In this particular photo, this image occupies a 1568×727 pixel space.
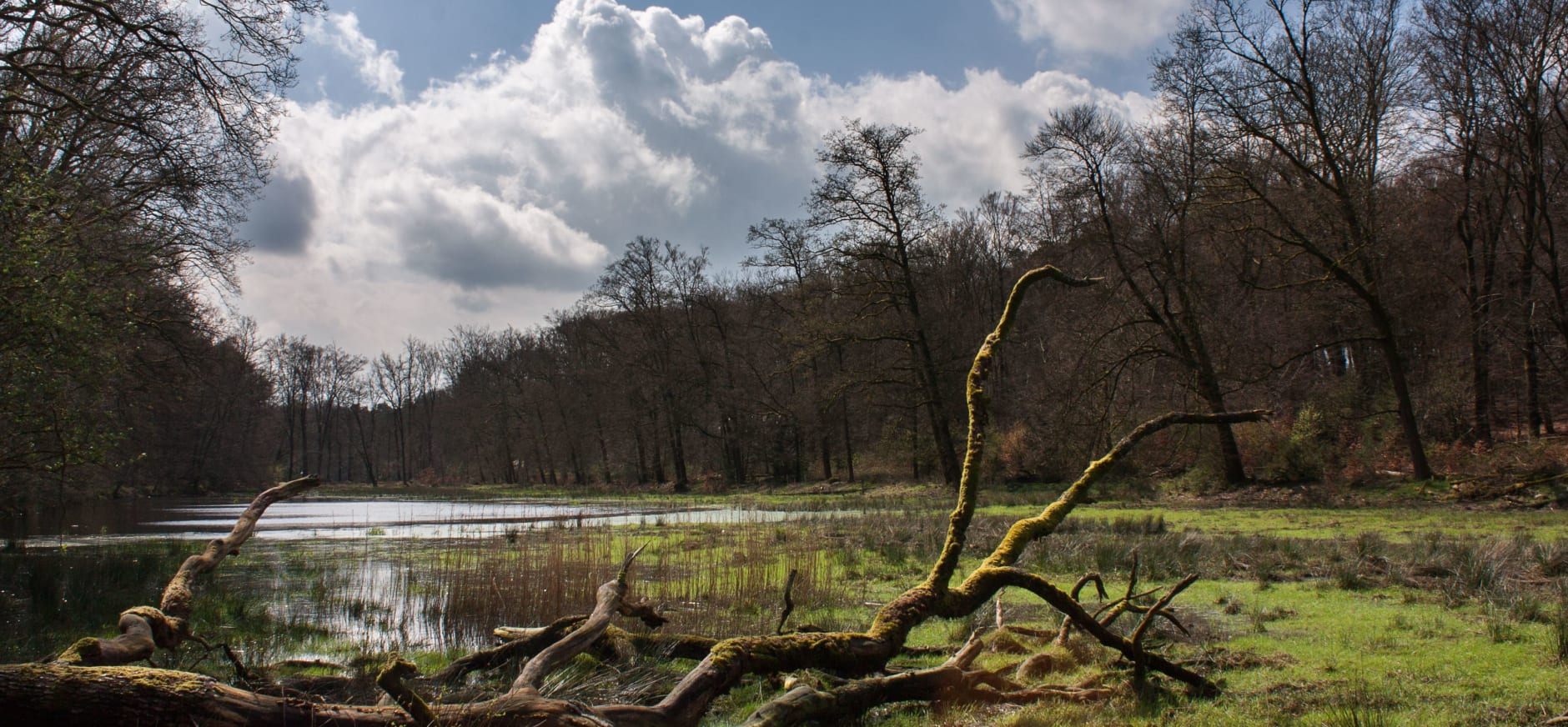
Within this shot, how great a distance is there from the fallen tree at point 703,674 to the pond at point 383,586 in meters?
2.41

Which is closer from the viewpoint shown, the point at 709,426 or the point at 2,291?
the point at 2,291

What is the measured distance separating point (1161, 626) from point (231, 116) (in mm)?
13110

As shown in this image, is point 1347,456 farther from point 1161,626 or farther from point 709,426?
point 709,426

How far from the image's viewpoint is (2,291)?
Answer: 9383 millimetres

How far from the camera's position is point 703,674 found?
3615 mm

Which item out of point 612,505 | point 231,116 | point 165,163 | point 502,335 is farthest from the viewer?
point 502,335

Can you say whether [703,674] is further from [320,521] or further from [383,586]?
[320,521]

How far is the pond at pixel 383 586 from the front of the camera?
817cm

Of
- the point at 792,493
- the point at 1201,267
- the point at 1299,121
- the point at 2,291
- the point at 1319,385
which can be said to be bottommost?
the point at 792,493

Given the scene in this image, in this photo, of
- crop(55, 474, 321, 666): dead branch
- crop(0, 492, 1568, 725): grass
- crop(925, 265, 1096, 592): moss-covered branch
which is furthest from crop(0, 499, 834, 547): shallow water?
crop(925, 265, 1096, 592): moss-covered branch

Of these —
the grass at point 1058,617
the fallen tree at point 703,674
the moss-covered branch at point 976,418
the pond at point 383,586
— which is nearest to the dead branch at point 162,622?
the fallen tree at point 703,674

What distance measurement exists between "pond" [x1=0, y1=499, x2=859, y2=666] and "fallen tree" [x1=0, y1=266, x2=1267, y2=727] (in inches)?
95.0

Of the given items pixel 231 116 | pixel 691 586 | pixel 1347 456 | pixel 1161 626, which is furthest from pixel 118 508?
pixel 1347 456

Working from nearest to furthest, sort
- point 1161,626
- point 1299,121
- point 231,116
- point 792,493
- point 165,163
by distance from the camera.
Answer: point 1161,626, point 231,116, point 165,163, point 1299,121, point 792,493
